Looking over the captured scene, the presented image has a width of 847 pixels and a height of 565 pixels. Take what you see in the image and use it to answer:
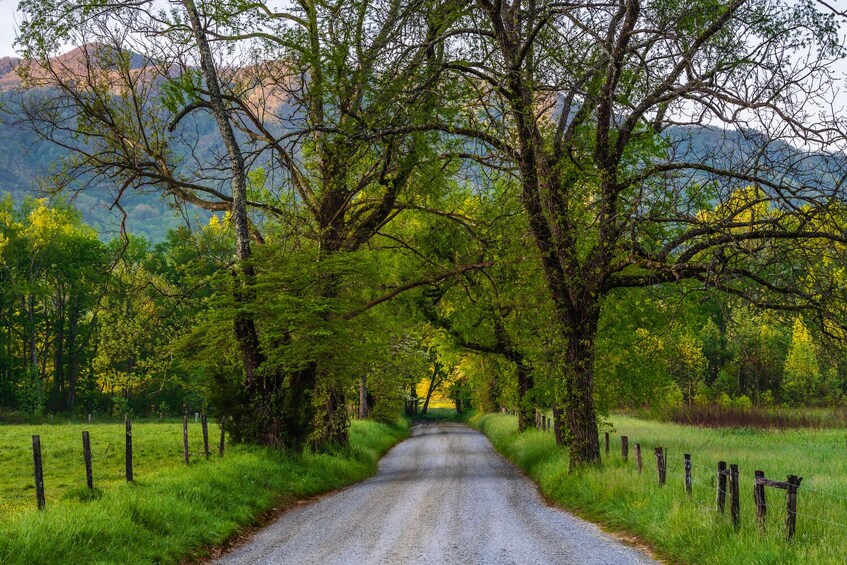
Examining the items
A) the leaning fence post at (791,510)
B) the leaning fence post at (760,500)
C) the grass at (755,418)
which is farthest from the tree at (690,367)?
the leaning fence post at (791,510)

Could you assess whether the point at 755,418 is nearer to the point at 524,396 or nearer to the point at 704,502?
the point at 524,396

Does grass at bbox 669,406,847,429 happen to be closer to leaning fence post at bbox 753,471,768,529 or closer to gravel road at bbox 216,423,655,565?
gravel road at bbox 216,423,655,565

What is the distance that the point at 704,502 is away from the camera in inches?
448

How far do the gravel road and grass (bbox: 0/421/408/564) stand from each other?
0.73m

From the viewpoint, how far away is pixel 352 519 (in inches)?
537

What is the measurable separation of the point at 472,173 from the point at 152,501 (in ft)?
32.1

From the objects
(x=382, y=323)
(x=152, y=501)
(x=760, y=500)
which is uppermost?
(x=382, y=323)

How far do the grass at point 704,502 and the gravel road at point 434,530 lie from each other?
545 mm

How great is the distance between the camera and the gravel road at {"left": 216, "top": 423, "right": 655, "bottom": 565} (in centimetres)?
1009

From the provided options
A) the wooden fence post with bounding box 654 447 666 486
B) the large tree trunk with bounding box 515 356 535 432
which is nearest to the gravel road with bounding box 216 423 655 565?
the wooden fence post with bounding box 654 447 666 486

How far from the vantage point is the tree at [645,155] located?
1164 cm

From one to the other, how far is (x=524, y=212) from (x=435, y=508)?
7.16 meters

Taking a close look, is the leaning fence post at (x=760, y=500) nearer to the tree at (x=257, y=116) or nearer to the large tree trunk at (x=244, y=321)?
the tree at (x=257, y=116)

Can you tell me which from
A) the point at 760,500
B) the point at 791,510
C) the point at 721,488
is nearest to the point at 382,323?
the point at 721,488
